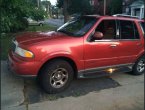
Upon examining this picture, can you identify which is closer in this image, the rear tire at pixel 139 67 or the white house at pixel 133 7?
the rear tire at pixel 139 67

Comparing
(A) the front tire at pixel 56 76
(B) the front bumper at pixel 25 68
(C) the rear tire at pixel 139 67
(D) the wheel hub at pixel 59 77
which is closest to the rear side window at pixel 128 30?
(C) the rear tire at pixel 139 67

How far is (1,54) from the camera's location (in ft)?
27.0

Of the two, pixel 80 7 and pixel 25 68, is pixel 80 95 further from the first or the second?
pixel 80 7

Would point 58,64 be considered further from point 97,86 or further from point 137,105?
point 137,105

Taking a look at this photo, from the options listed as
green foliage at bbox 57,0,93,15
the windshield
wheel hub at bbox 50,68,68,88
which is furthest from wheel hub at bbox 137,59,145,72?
green foliage at bbox 57,0,93,15

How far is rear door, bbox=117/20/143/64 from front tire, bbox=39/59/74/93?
157 cm

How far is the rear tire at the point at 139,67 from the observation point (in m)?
6.52

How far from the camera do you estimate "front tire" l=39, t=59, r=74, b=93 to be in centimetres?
493

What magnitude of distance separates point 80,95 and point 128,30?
2.35m

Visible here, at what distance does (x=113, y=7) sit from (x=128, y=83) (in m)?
32.0

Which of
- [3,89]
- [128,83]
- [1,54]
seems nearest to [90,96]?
[128,83]

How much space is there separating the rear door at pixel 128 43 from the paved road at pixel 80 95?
66 cm

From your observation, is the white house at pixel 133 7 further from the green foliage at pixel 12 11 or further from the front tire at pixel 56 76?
the front tire at pixel 56 76

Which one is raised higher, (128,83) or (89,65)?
(89,65)
